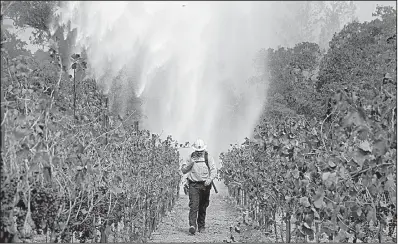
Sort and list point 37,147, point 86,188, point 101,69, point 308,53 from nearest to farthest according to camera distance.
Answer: point 37,147 < point 86,188 < point 101,69 < point 308,53

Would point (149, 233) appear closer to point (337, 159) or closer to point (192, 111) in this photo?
point (337, 159)

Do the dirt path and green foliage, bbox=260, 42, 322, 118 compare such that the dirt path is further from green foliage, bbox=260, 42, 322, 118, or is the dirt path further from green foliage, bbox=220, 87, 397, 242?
green foliage, bbox=260, 42, 322, 118

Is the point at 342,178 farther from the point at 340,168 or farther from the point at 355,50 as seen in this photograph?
the point at 355,50

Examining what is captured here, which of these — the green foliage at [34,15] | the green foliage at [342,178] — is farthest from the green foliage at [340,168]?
the green foliage at [34,15]

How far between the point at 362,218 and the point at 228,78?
50409 mm

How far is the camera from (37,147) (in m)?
4.49

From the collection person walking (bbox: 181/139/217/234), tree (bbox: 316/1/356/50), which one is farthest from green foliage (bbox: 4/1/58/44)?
tree (bbox: 316/1/356/50)

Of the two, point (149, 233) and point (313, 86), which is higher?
point (313, 86)

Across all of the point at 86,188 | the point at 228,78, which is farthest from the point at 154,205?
the point at 228,78

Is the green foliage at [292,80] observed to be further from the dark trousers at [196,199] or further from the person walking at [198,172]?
the person walking at [198,172]

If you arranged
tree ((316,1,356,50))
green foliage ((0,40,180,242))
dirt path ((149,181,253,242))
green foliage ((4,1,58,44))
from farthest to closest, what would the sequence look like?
Result: tree ((316,1,356,50)) → dirt path ((149,181,253,242)) → green foliage ((4,1,58,44)) → green foliage ((0,40,180,242))

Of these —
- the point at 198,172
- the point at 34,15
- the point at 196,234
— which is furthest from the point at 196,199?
the point at 34,15

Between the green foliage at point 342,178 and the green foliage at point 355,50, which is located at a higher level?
the green foliage at point 355,50

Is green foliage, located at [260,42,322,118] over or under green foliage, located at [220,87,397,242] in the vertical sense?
over
